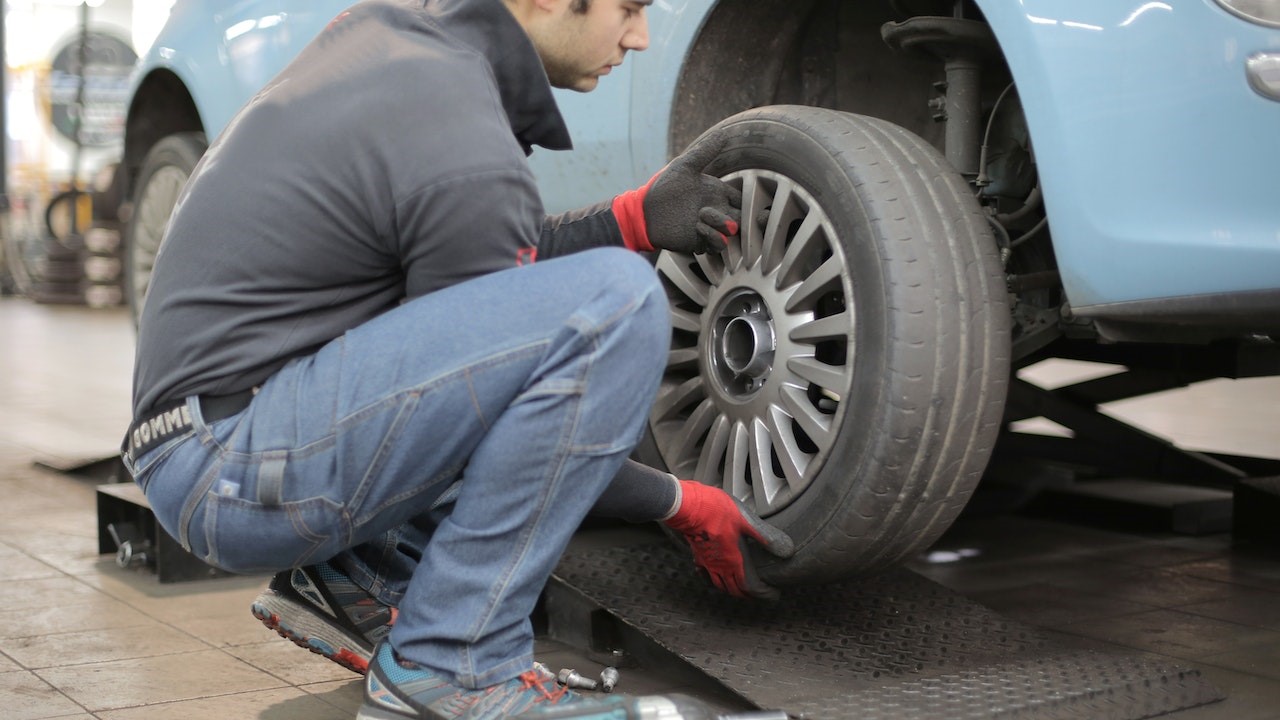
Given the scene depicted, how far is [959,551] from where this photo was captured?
3029mm

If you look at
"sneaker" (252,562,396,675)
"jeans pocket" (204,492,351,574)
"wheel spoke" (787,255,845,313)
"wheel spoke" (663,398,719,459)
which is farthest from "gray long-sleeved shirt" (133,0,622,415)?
"wheel spoke" (663,398,719,459)

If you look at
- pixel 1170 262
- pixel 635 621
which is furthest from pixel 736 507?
pixel 1170 262

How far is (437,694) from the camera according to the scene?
1.63 meters

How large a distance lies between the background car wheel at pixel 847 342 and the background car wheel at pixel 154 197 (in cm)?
215

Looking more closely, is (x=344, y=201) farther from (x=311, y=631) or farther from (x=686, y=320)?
(x=686, y=320)

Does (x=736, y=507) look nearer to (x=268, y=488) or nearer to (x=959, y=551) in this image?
(x=268, y=488)

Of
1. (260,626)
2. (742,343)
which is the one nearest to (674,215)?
(742,343)

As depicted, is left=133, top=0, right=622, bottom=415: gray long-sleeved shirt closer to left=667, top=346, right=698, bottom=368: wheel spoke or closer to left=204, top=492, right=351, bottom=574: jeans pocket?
left=204, top=492, right=351, bottom=574: jeans pocket

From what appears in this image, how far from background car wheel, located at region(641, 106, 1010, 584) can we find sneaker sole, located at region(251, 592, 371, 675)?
24.2 inches

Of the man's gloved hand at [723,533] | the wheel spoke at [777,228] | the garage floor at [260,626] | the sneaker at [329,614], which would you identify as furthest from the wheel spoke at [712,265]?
the sneaker at [329,614]

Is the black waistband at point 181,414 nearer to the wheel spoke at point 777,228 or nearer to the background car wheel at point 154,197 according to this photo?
the wheel spoke at point 777,228

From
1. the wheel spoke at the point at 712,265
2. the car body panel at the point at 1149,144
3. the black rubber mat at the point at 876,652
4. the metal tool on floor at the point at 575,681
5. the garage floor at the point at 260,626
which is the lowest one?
the garage floor at the point at 260,626

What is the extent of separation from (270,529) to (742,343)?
0.84m

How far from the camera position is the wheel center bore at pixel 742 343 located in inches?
83.0
